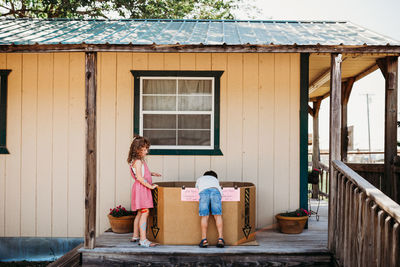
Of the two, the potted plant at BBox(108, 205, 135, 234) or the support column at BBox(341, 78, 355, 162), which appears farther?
the support column at BBox(341, 78, 355, 162)

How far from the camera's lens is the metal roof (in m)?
4.94

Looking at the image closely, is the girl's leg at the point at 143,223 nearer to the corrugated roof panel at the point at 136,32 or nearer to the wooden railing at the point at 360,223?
the corrugated roof panel at the point at 136,32

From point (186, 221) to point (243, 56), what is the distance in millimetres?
3002

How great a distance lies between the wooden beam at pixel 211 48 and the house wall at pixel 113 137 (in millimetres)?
1636

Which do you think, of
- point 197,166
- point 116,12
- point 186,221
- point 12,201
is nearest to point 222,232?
point 186,221

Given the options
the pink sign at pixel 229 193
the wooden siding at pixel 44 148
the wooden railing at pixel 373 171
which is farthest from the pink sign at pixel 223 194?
the wooden railing at pixel 373 171

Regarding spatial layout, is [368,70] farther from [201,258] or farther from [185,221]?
[201,258]

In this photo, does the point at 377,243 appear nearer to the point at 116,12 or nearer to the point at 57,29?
the point at 57,29

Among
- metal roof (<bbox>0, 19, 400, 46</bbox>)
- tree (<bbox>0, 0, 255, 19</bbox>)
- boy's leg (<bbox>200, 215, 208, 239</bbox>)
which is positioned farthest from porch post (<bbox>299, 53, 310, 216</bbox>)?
tree (<bbox>0, 0, 255, 19</bbox>)

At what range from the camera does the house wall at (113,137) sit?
6.48m

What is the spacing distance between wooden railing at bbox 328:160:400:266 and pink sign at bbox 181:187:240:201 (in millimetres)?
1266

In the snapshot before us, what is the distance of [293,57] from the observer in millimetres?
6508

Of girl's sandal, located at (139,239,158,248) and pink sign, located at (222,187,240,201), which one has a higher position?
pink sign, located at (222,187,240,201)

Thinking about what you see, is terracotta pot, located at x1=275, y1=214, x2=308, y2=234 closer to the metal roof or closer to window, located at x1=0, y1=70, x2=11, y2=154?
the metal roof
